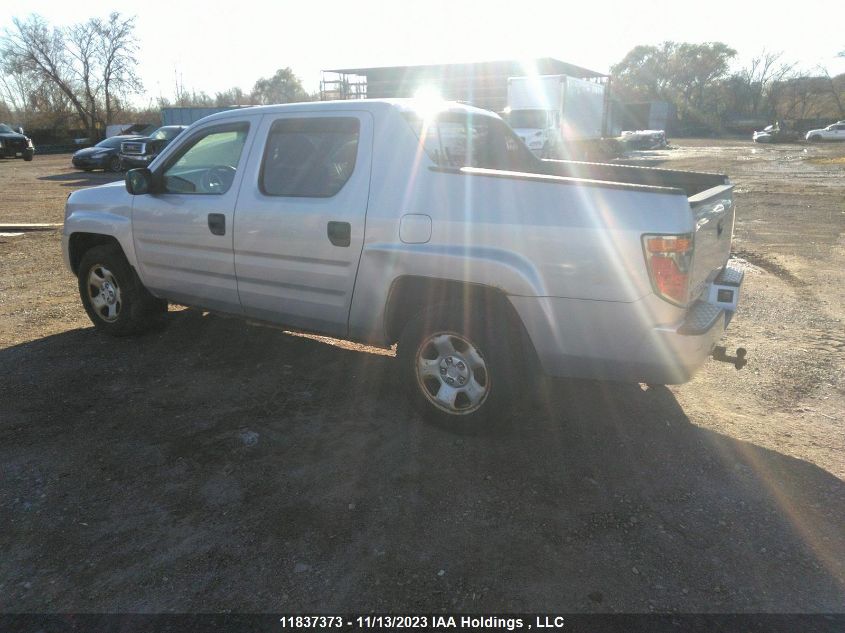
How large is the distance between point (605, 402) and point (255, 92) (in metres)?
79.5

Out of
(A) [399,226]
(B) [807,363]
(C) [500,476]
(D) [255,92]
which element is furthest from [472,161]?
(D) [255,92]

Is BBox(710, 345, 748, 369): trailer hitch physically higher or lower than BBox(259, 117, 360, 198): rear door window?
lower

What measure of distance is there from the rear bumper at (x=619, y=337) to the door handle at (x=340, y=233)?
42.9 inches

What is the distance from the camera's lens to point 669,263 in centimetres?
308

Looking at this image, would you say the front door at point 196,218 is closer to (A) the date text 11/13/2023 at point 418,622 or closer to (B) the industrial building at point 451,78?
(A) the date text 11/13/2023 at point 418,622

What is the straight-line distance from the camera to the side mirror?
468cm

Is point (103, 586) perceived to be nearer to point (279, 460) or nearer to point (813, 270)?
point (279, 460)

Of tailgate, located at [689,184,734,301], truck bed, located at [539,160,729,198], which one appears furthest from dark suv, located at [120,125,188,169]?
tailgate, located at [689,184,734,301]

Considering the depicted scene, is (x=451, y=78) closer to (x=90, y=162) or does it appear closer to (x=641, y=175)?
(x=90, y=162)

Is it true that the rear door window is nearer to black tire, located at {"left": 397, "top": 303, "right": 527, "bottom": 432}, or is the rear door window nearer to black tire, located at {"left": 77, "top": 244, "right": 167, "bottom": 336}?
black tire, located at {"left": 397, "top": 303, "right": 527, "bottom": 432}

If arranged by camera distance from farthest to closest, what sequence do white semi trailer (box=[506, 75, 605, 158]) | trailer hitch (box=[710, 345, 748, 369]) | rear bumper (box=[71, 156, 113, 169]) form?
white semi trailer (box=[506, 75, 605, 158])
rear bumper (box=[71, 156, 113, 169])
trailer hitch (box=[710, 345, 748, 369])

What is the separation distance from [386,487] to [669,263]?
70.6 inches

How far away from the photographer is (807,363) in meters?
4.84

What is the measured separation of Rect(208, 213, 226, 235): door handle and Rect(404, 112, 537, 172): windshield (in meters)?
1.52
